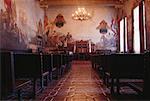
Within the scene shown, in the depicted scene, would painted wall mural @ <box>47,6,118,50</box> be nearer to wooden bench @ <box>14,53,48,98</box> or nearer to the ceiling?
the ceiling

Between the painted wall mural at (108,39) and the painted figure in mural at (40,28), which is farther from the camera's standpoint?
the painted wall mural at (108,39)

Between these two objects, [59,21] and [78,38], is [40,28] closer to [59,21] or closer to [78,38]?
[59,21]

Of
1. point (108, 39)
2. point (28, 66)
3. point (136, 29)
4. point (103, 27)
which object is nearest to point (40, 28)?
point (103, 27)

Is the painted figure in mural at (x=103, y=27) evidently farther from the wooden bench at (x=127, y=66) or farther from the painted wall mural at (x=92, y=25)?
the wooden bench at (x=127, y=66)

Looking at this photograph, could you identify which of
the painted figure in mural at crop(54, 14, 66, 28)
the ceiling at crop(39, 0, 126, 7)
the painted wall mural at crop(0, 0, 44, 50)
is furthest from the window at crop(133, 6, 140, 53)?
the painted figure in mural at crop(54, 14, 66, 28)

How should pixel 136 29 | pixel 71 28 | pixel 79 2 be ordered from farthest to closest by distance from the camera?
A: 1. pixel 71 28
2. pixel 79 2
3. pixel 136 29

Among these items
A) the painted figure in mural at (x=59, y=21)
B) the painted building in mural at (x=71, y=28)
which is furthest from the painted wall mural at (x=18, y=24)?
the painted figure in mural at (x=59, y=21)

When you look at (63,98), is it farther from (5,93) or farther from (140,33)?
(140,33)

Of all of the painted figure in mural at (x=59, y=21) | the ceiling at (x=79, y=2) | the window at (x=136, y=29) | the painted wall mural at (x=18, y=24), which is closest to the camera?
the painted wall mural at (x=18, y=24)

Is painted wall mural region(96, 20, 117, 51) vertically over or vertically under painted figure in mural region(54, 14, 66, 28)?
under

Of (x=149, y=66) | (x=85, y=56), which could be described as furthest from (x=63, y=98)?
(x=85, y=56)

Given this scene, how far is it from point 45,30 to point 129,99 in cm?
2381

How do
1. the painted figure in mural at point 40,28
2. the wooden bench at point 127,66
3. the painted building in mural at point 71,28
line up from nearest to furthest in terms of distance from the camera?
the wooden bench at point 127,66 < the painted figure in mural at point 40,28 < the painted building in mural at point 71,28

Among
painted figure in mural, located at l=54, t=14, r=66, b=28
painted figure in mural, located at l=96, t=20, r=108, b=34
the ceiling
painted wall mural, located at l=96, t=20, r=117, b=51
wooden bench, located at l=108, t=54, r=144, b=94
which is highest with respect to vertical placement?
the ceiling
